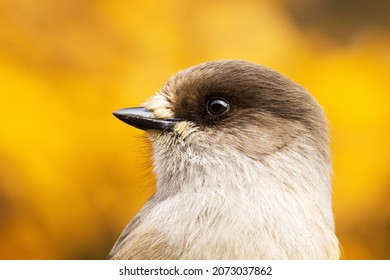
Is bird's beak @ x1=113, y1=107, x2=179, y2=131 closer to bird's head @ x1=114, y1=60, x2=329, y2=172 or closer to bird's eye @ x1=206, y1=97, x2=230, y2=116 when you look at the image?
bird's head @ x1=114, y1=60, x2=329, y2=172

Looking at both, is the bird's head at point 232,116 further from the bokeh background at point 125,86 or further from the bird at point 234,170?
the bokeh background at point 125,86

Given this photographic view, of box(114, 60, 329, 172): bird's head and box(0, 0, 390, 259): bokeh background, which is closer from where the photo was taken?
box(114, 60, 329, 172): bird's head

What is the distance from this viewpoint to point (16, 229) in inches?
220

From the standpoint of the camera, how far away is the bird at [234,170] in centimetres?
480

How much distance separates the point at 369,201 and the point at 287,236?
91 cm

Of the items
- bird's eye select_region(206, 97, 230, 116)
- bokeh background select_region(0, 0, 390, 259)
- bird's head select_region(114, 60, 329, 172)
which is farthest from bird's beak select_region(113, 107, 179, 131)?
bokeh background select_region(0, 0, 390, 259)


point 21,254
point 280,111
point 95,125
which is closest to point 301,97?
point 280,111

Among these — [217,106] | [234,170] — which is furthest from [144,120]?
[234,170]

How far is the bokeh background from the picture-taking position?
5.60 m

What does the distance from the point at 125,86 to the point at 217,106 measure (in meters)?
0.74

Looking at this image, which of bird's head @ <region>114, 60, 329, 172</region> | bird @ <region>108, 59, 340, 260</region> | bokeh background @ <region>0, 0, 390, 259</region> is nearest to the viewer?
bird @ <region>108, 59, 340, 260</region>

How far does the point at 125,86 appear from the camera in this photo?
18.7 feet
